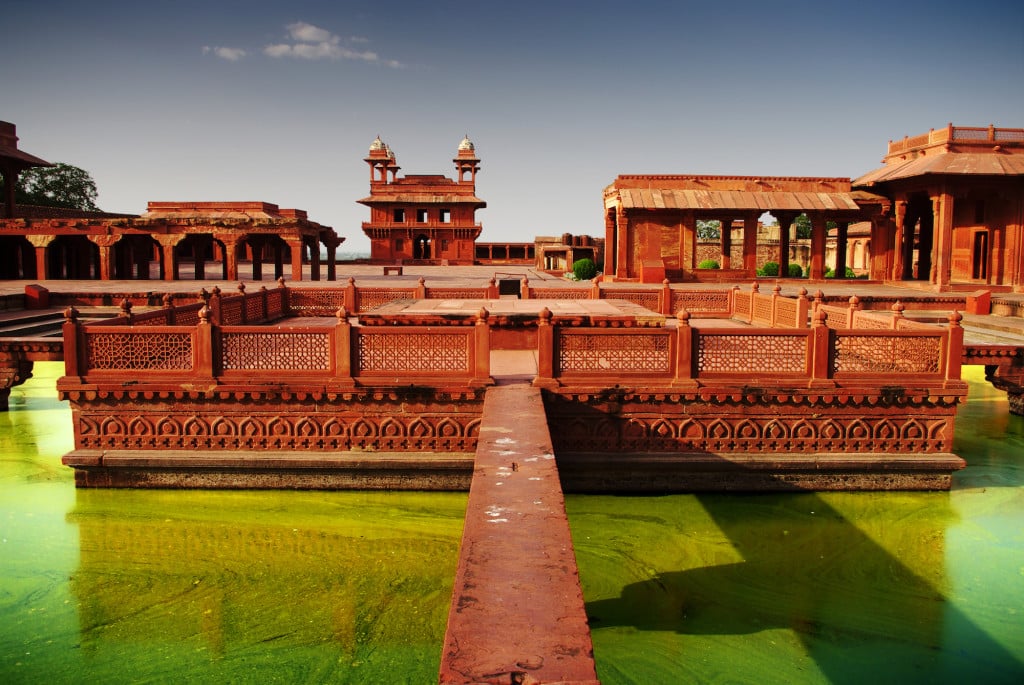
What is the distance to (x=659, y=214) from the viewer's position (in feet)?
93.5

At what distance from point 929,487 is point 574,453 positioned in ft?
12.9

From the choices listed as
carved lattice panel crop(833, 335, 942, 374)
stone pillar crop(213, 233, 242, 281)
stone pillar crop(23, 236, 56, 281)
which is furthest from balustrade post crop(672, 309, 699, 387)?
stone pillar crop(23, 236, 56, 281)

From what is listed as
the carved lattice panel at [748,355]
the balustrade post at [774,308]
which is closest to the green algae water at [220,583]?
the carved lattice panel at [748,355]

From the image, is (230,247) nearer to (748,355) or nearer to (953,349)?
(748,355)

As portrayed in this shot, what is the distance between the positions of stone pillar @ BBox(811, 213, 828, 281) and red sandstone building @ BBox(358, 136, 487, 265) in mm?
29752

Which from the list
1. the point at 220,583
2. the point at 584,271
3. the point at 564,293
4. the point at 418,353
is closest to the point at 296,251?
the point at 584,271

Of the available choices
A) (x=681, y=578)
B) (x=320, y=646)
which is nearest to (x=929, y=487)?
(x=681, y=578)

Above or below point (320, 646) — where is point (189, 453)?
above

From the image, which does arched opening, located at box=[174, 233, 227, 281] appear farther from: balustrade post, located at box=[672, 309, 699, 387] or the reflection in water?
balustrade post, located at box=[672, 309, 699, 387]

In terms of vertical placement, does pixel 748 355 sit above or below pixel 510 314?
below

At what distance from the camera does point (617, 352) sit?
27.6ft

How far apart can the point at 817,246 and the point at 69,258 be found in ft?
97.2

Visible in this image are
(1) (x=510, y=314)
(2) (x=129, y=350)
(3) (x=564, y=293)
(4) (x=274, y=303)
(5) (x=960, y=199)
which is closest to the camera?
(2) (x=129, y=350)

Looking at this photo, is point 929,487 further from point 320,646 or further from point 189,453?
point 189,453
